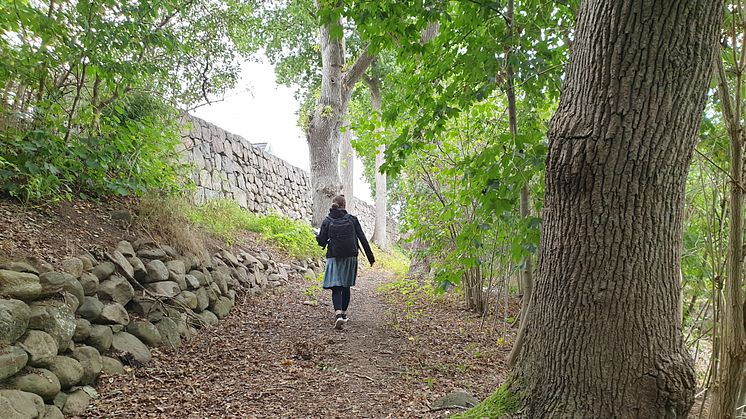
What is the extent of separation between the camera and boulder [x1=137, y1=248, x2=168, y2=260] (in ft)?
14.4

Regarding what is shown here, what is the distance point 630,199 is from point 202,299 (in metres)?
4.51

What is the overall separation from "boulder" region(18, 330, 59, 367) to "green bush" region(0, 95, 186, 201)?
1.58 metres

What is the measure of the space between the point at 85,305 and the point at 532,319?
3.35 metres

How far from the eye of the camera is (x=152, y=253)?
4.48 meters

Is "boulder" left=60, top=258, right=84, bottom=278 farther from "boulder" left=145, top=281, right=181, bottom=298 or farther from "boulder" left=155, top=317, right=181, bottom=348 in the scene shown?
"boulder" left=155, top=317, right=181, bottom=348

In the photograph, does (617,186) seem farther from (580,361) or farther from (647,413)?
(647,413)

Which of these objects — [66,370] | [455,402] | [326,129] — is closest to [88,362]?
[66,370]

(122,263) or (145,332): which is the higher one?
(122,263)

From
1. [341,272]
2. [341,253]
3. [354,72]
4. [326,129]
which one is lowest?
[341,272]

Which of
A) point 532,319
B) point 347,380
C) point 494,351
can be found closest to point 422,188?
point 494,351

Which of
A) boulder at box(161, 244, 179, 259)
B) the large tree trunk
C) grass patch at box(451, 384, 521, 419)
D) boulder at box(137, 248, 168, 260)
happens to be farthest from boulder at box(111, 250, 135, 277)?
the large tree trunk

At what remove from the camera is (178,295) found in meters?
4.47

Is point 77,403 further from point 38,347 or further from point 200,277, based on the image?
point 200,277

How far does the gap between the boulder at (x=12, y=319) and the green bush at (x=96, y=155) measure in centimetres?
147
